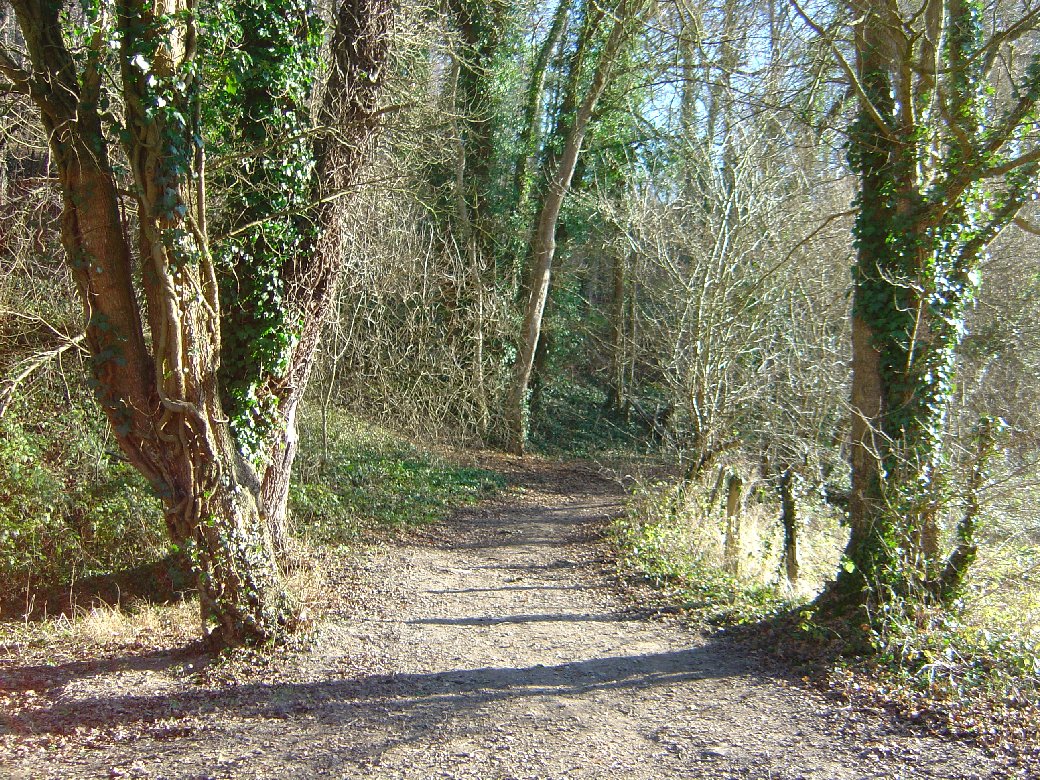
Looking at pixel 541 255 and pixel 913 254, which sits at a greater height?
pixel 541 255

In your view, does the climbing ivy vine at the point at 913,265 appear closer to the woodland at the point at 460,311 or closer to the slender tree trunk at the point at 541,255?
the woodland at the point at 460,311

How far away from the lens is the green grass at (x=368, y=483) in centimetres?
1065

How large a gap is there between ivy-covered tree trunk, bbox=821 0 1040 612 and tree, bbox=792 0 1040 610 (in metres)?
0.01

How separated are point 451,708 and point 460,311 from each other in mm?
11767

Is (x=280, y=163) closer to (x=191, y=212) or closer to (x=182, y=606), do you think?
(x=191, y=212)

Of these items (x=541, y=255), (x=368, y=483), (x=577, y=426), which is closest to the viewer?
(x=368, y=483)

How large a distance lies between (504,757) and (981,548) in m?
4.54

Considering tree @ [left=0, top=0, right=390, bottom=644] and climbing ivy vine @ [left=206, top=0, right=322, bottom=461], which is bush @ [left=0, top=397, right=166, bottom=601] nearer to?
climbing ivy vine @ [left=206, top=0, right=322, bottom=461]

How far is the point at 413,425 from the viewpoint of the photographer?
14914 millimetres

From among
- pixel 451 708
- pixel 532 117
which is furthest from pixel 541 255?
pixel 451 708

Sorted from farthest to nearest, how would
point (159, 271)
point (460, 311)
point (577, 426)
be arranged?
point (577, 426), point (460, 311), point (159, 271)

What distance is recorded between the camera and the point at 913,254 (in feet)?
20.5

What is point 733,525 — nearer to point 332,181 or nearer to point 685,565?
point 685,565

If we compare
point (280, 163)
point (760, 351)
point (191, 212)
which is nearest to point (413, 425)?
point (760, 351)
